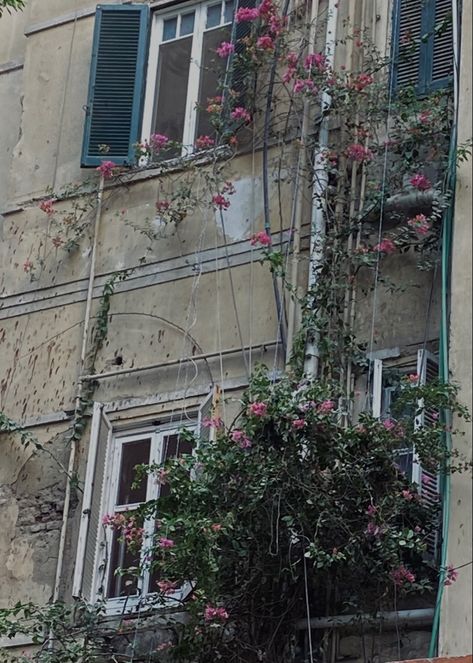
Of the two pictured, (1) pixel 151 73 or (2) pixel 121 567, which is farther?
(1) pixel 151 73

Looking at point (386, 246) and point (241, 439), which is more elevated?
point (386, 246)

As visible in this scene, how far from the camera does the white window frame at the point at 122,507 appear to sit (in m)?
10.7

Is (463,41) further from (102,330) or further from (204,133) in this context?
(102,330)

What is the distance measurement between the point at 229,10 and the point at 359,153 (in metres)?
2.07

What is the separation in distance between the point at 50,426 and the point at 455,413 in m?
3.32

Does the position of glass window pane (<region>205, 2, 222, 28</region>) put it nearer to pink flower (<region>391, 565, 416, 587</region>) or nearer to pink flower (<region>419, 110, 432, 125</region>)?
pink flower (<region>419, 110, 432, 125</region>)

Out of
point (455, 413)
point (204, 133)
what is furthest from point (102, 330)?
point (455, 413)

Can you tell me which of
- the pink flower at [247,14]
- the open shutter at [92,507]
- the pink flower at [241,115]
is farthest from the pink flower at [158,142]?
the open shutter at [92,507]

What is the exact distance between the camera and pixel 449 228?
34.4 feet

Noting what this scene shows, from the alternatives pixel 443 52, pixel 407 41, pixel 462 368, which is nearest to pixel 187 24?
pixel 407 41

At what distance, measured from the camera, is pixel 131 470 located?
11.4 metres

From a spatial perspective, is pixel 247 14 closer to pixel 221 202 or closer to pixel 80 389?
pixel 221 202

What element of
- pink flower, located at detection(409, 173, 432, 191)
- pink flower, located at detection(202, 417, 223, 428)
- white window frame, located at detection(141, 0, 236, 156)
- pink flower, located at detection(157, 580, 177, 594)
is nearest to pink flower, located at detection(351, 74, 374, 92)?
pink flower, located at detection(409, 173, 432, 191)

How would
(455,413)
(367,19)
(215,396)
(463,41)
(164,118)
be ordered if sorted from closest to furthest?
1. (455,413)
2. (463,41)
3. (215,396)
4. (367,19)
5. (164,118)
